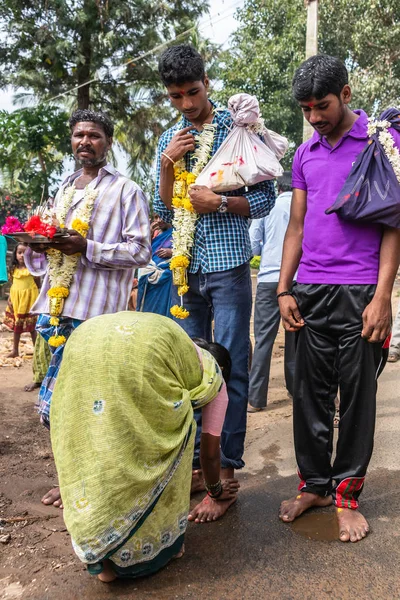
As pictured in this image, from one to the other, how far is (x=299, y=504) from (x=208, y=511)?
A: 0.45 meters

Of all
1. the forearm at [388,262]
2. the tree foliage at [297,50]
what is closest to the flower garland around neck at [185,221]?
the forearm at [388,262]

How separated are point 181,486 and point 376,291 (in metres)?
1.22

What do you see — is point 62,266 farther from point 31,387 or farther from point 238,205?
point 31,387

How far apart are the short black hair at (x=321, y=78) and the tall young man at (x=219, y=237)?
1.94ft

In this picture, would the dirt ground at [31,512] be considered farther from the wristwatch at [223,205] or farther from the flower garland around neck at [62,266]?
the wristwatch at [223,205]

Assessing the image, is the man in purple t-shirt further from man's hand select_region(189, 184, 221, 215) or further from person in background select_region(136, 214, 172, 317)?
person in background select_region(136, 214, 172, 317)

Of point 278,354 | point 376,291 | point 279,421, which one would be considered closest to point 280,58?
point 278,354

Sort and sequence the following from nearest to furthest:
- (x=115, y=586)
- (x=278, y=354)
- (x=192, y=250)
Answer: (x=115, y=586)
(x=192, y=250)
(x=278, y=354)

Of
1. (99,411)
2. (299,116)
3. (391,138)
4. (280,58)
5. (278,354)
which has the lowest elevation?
(278,354)

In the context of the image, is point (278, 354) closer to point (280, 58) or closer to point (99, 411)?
point (99, 411)

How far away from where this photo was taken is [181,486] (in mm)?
2432

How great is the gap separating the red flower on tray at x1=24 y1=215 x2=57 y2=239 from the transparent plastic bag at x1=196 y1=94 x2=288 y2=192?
0.80m

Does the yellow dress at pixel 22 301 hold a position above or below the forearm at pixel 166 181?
below

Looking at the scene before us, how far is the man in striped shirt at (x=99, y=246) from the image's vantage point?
3.21 metres
